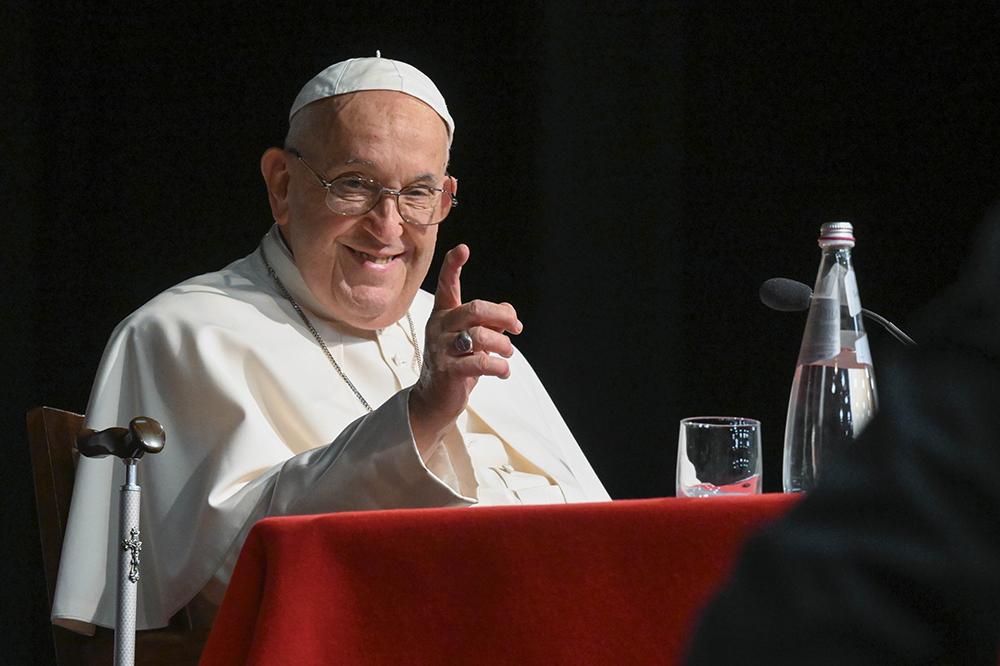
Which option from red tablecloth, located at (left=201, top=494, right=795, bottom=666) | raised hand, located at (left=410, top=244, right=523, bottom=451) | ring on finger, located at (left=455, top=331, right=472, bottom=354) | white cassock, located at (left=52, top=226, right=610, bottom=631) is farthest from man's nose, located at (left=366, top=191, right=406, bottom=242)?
red tablecloth, located at (left=201, top=494, right=795, bottom=666)

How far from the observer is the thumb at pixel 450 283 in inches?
67.5

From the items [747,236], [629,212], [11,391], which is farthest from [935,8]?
[11,391]

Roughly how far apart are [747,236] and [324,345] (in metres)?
2.09

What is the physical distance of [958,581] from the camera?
332 millimetres

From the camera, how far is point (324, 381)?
Answer: 2520 millimetres

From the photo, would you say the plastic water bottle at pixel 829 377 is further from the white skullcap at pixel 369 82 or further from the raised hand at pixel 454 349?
the white skullcap at pixel 369 82

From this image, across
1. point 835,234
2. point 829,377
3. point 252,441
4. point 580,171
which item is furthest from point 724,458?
point 580,171

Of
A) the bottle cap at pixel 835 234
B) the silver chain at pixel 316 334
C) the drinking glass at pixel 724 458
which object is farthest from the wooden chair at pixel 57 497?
the bottle cap at pixel 835 234

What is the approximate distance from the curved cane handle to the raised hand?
43 cm

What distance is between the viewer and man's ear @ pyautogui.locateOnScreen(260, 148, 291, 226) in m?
2.66

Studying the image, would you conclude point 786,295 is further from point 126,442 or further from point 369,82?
point 369,82

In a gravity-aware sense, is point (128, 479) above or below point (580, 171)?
below

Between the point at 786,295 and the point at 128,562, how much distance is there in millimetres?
1111

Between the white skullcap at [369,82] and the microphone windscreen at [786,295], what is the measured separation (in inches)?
48.7
